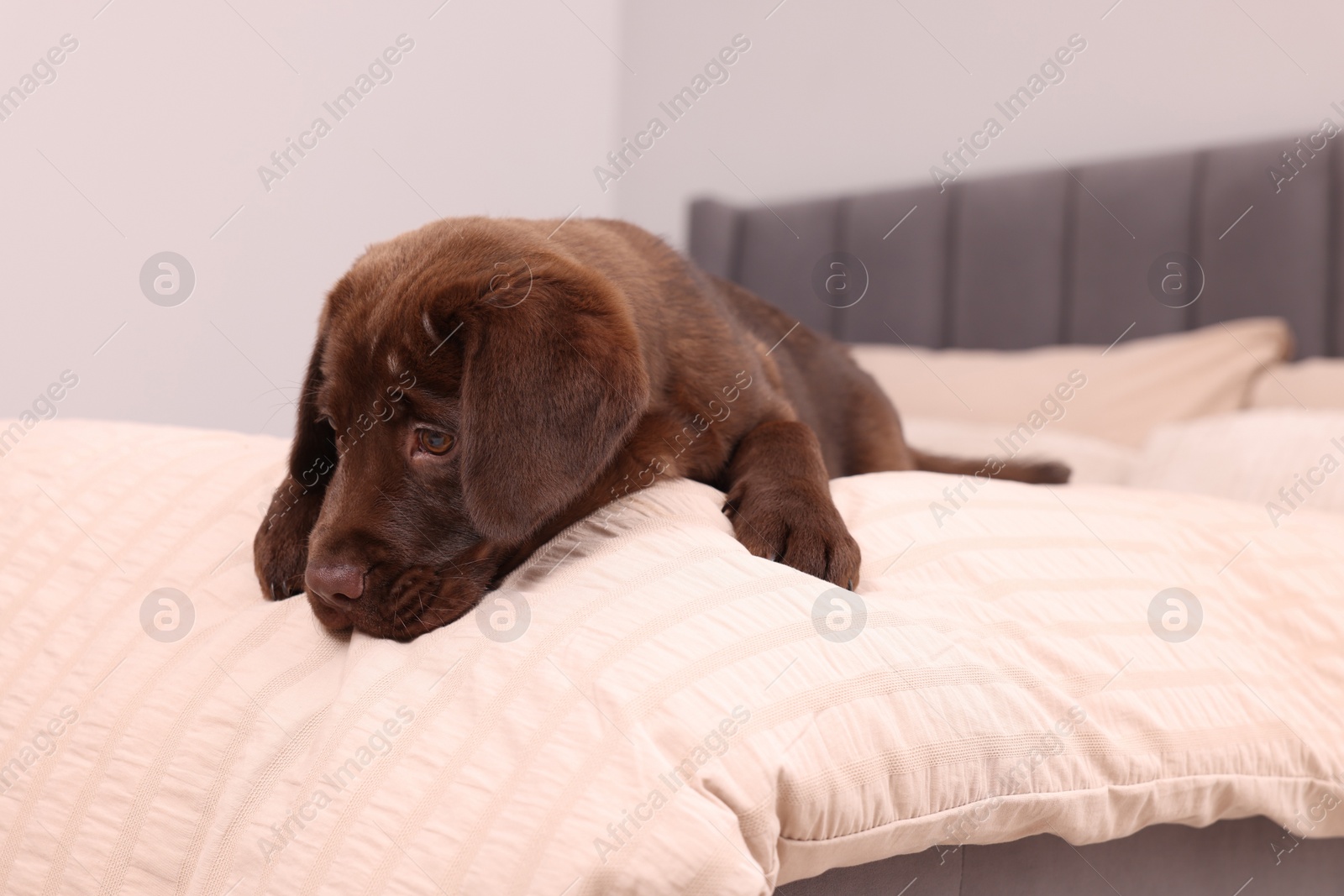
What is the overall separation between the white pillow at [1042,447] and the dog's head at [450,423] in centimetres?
172

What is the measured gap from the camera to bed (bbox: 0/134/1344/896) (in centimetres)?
89

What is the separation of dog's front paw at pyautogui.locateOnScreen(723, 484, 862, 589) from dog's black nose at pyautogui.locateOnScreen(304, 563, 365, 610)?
1.63 feet

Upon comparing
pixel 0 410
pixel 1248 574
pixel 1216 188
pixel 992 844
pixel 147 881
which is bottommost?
pixel 1216 188

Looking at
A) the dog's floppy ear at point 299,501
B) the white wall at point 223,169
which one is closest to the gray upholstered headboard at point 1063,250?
the white wall at point 223,169

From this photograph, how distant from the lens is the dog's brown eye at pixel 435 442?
1.36m

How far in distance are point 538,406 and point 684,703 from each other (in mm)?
476

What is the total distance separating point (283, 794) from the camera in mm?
975

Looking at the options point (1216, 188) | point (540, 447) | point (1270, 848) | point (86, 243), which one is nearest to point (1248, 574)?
point (1270, 848)

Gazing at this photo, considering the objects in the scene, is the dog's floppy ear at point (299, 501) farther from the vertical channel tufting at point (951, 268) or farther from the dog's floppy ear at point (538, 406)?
the vertical channel tufting at point (951, 268)

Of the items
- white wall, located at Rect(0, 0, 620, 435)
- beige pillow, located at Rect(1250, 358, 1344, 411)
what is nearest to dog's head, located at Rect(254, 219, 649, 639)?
white wall, located at Rect(0, 0, 620, 435)

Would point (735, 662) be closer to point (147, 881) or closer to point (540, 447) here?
point (540, 447)

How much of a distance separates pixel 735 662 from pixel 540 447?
1.34 feet

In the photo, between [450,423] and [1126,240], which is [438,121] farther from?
[450,423]

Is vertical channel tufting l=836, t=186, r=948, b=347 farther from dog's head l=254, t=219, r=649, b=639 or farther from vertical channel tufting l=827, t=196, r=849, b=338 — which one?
dog's head l=254, t=219, r=649, b=639
